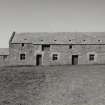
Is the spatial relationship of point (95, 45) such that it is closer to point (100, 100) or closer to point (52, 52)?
point (52, 52)

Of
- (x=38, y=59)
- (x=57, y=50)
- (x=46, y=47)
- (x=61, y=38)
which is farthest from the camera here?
(x=61, y=38)


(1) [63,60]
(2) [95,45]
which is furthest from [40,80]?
(2) [95,45]

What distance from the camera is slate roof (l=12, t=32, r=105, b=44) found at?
36656mm

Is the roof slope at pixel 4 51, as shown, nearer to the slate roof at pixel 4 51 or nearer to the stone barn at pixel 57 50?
the slate roof at pixel 4 51

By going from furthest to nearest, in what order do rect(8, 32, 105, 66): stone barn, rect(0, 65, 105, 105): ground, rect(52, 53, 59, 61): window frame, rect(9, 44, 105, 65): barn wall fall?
rect(52, 53, 59, 61): window frame → rect(8, 32, 105, 66): stone barn → rect(9, 44, 105, 65): barn wall → rect(0, 65, 105, 105): ground

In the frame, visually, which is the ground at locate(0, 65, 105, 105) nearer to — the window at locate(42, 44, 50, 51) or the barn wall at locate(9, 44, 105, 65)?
the barn wall at locate(9, 44, 105, 65)

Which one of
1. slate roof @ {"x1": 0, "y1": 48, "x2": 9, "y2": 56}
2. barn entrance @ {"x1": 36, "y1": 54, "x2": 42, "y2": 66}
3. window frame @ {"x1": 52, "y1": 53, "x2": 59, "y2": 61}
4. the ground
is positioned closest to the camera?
the ground

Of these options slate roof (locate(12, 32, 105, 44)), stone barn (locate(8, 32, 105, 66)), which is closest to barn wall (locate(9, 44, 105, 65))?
stone barn (locate(8, 32, 105, 66))

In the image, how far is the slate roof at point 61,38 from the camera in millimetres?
36656

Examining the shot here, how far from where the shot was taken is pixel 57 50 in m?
36.2

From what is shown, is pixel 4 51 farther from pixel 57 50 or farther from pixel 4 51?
pixel 57 50

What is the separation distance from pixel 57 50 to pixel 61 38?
129 inches

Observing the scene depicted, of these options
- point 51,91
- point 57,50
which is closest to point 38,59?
point 57,50

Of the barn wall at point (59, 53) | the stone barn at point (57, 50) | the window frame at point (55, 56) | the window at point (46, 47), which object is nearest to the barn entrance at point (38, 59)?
the stone barn at point (57, 50)
